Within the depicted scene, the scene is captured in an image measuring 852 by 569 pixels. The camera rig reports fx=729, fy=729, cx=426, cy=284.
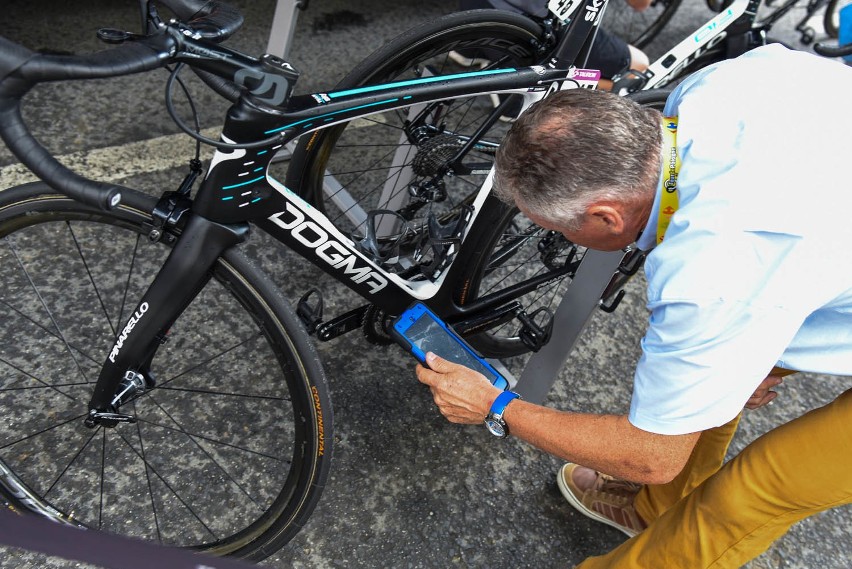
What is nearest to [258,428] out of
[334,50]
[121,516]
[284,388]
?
[284,388]

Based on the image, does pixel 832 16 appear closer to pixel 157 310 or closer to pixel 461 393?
pixel 461 393

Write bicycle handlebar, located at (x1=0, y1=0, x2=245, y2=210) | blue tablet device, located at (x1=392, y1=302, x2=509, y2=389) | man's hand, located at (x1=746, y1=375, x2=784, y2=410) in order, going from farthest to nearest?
1. blue tablet device, located at (x1=392, y1=302, x2=509, y2=389)
2. man's hand, located at (x1=746, y1=375, x2=784, y2=410)
3. bicycle handlebar, located at (x1=0, y1=0, x2=245, y2=210)

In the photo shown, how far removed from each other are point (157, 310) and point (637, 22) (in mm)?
4135

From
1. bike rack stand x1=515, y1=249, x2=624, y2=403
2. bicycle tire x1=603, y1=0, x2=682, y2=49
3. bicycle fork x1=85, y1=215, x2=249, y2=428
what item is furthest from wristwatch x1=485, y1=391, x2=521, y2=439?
bicycle tire x1=603, y1=0, x2=682, y2=49

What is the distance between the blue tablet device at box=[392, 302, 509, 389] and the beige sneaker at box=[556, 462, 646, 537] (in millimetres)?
424

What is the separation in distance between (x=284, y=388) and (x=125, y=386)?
2.27 ft

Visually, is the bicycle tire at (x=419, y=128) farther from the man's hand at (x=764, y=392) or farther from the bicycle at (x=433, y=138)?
the man's hand at (x=764, y=392)

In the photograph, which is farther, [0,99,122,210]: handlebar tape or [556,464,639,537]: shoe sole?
[556,464,639,537]: shoe sole

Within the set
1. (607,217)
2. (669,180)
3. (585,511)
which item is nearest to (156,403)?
(585,511)

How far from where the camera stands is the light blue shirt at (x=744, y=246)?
4.02 feet

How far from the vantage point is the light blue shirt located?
1227 millimetres

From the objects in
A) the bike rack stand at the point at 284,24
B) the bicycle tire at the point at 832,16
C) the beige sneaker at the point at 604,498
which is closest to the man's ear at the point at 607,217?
the beige sneaker at the point at 604,498

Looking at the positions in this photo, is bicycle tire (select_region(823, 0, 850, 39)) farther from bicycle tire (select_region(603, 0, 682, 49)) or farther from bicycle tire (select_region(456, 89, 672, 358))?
bicycle tire (select_region(456, 89, 672, 358))

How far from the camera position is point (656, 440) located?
1.40m
